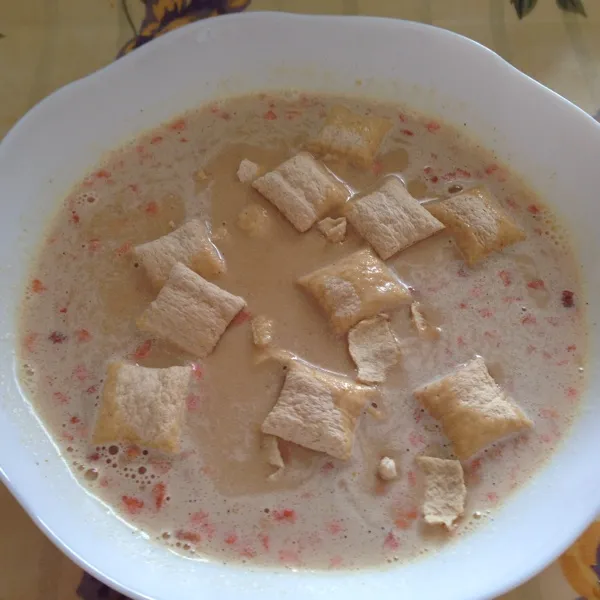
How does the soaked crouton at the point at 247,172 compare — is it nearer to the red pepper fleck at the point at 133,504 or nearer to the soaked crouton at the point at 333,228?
the soaked crouton at the point at 333,228

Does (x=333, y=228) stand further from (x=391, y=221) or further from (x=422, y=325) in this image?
(x=422, y=325)

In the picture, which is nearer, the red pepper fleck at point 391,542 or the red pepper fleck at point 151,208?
the red pepper fleck at point 391,542

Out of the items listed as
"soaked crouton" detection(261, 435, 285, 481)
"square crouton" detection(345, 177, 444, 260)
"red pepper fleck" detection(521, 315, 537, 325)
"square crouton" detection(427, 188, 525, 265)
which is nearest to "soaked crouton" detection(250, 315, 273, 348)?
"soaked crouton" detection(261, 435, 285, 481)

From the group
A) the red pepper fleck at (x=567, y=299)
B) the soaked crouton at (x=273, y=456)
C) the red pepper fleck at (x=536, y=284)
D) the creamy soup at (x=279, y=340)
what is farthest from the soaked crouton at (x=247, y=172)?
the red pepper fleck at (x=567, y=299)

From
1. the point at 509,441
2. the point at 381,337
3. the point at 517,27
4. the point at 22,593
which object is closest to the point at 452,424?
the point at 509,441

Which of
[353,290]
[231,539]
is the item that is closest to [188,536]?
[231,539]

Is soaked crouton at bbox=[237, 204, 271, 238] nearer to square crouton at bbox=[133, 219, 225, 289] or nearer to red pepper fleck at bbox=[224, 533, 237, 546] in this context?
square crouton at bbox=[133, 219, 225, 289]
